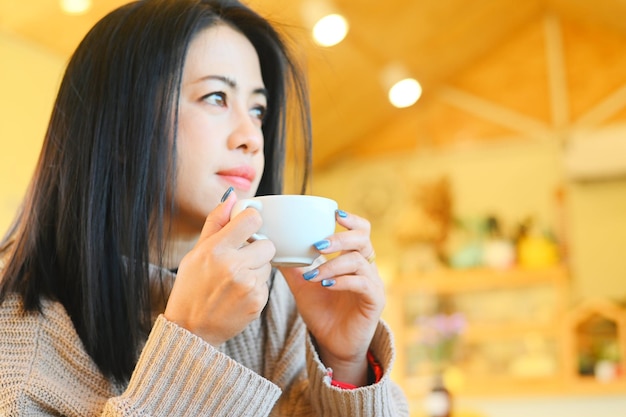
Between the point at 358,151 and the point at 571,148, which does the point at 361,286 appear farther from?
the point at 358,151

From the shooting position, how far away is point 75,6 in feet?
11.2

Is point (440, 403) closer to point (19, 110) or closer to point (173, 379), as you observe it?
point (173, 379)

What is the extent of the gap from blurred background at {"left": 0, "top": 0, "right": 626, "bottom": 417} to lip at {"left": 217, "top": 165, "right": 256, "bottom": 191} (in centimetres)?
257

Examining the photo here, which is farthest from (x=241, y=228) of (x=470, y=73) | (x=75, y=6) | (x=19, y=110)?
(x=470, y=73)

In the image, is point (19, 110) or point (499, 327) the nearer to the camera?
point (19, 110)

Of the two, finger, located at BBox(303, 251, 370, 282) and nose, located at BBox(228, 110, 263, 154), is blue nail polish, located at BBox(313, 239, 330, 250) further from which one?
nose, located at BBox(228, 110, 263, 154)

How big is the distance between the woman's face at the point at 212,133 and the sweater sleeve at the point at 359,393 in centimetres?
23

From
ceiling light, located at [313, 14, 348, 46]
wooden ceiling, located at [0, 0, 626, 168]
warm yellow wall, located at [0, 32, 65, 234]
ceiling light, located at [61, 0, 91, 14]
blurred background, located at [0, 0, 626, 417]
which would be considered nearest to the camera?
ceiling light, located at [61, 0, 91, 14]

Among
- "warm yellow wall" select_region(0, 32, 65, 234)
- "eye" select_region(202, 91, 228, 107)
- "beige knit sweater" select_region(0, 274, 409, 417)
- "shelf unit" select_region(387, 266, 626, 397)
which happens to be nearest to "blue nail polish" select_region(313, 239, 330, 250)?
"beige knit sweater" select_region(0, 274, 409, 417)

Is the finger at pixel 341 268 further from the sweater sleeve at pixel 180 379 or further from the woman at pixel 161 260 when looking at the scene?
the sweater sleeve at pixel 180 379

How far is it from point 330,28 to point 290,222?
10.3ft

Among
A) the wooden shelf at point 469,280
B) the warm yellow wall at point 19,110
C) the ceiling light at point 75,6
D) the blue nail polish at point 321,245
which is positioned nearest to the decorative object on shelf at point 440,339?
the wooden shelf at point 469,280

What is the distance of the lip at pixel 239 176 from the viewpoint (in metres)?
0.95

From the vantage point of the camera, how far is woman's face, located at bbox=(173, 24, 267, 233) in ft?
3.09
